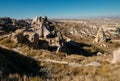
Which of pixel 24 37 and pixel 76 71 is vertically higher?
pixel 76 71

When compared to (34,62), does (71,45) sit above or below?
below

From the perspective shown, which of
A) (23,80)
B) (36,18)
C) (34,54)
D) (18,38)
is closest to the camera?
(23,80)

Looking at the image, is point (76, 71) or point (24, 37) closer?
point (76, 71)

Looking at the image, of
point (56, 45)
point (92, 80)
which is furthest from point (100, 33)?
point (92, 80)

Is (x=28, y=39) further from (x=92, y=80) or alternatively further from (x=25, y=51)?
(x=92, y=80)

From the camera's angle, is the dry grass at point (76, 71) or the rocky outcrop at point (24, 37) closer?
the dry grass at point (76, 71)

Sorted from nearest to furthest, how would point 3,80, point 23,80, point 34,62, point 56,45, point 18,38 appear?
point 3,80 → point 23,80 → point 34,62 → point 18,38 → point 56,45

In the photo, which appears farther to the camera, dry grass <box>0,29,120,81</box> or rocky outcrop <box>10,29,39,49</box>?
rocky outcrop <box>10,29,39,49</box>

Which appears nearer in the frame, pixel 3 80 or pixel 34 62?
pixel 3 80

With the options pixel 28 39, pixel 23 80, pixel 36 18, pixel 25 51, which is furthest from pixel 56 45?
pixel 36 18
